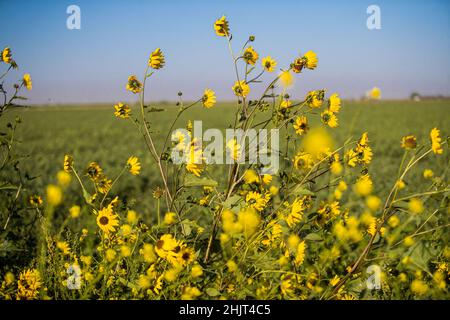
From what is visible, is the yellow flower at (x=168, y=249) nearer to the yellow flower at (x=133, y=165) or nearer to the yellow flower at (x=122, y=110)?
the yellow flower at (x=133, y=165)

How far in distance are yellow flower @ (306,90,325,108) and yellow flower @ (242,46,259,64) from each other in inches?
13.5

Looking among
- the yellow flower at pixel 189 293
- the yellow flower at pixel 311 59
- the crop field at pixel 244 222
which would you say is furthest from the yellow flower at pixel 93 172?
the yellow flower at pixel 311 59

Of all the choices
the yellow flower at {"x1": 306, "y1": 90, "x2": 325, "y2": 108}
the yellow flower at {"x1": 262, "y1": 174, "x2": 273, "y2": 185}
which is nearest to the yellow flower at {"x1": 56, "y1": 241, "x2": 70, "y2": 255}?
the yellow flower at {"x1": 262, "y1": 174, "x2": 273, "y2": 185}

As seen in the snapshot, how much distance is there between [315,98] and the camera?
1.76 meters

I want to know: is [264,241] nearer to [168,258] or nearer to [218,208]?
[218,208]

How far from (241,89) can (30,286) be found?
1.37 m

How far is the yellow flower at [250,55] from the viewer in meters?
1.80

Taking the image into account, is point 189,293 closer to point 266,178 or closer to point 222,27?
point 266,178

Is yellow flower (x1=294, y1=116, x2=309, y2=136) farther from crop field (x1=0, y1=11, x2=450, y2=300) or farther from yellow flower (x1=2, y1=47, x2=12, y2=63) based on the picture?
yellow flower (x1=2, y1=47, x2=12, y2=63)

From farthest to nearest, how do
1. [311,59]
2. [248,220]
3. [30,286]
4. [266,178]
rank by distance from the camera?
1. [266,178]
2. [311,59]
3. [30,286]
4. [248,220]

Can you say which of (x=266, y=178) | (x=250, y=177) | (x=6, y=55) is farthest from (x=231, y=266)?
(x=6, y=55)

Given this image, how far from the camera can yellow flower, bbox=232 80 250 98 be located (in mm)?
1796

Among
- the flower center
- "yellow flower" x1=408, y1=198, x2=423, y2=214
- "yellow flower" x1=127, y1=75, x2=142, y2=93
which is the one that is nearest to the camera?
"yellow flower" x1=408, y1=198, x2=423, y2=214

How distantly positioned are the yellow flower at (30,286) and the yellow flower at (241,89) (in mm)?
1279
